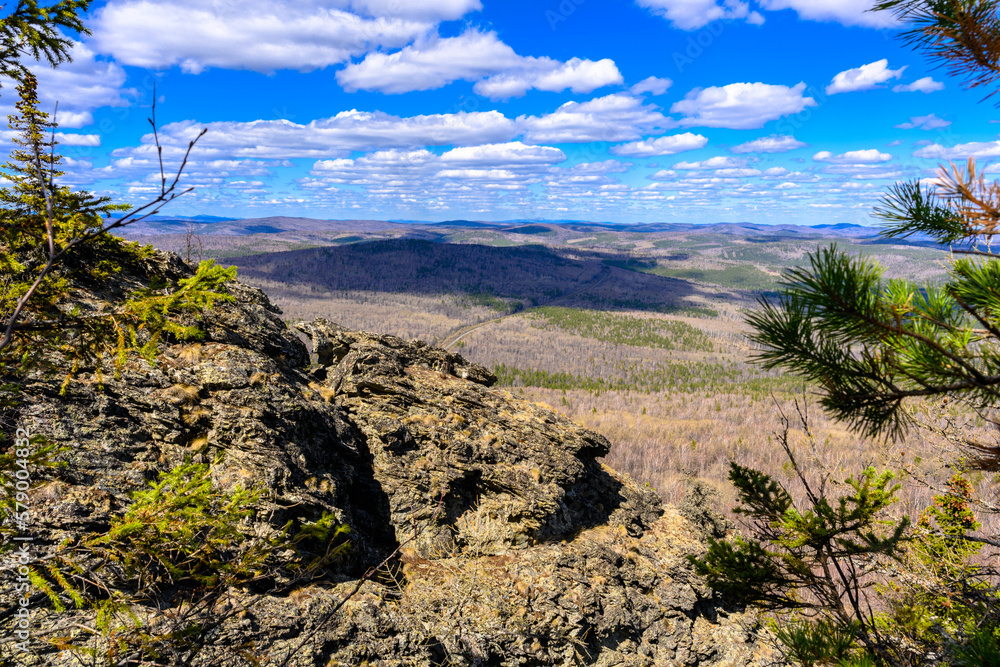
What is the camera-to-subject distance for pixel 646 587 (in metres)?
15.1

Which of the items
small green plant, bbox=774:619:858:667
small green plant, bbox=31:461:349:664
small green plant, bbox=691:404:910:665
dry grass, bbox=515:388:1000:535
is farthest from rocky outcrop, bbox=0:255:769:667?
dry grass, bbox=515:388:1000:535

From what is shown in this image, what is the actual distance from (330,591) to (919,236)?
11.9 meters

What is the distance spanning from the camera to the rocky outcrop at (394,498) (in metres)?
8.45

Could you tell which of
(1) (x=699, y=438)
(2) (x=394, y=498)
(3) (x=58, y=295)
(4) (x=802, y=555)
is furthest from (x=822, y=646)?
(1) (x=699, y=438)

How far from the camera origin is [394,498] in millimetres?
13594

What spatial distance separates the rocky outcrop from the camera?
332 inches

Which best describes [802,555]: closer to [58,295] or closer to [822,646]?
[822,646]

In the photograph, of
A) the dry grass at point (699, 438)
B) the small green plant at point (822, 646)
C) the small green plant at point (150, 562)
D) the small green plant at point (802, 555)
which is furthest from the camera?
the dry grass at point (699, 438)

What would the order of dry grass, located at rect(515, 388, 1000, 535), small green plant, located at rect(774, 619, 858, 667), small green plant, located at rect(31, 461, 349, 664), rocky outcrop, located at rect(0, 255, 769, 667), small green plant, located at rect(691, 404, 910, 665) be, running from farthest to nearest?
dry grass, located at rect(515, 388, 1000, 535), rocky outcrop, located at rect(0, 255, 769, 667), small green plant, located at rect(691, 404, 910, 665), small green plant, located at rect(774, 619, 858, 667), small green plant, located at rect(31, 461, 349, 664)

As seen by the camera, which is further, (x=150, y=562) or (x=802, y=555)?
(x=802, y=555)

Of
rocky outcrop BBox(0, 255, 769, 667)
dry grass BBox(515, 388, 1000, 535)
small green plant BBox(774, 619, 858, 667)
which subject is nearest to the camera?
small green plant BBox(774, 619, 858, 667)

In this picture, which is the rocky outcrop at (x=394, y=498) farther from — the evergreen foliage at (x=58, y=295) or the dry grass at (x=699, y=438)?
the dry grass at (x=699, y=438)

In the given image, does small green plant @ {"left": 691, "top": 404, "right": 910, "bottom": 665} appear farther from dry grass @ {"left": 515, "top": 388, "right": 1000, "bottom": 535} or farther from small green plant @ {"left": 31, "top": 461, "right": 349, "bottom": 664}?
dry grass @ {"left": 515, "top": 388, "right": 1000, "bottom": 535}

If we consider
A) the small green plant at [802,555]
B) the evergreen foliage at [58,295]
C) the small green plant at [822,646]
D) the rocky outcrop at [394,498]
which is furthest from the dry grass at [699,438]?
the evergreen foliage at [58,295]
